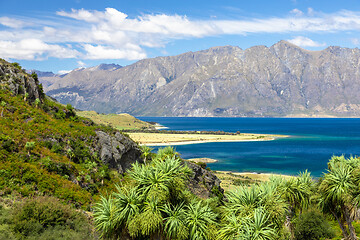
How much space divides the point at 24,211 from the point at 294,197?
2772 cm

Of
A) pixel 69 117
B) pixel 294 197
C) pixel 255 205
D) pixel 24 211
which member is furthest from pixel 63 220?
pixel 69 117

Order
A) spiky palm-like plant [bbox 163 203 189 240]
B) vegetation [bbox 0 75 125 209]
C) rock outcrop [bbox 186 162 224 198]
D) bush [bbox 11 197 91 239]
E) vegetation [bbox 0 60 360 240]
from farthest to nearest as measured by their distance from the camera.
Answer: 1. rock outcrop [bbox 186 162 224 198]
2. vegetation [bbox 0 75 125 209]
3. bush [bbox 11 197 91 239]
4. vegetation [bbox 0 60 360 240]
5. spiky palm-like plant [bbox 163 203 189 240]

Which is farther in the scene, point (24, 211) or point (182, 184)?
point (24, 211)

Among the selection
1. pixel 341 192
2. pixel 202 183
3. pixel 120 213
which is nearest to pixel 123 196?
pixel 120 213

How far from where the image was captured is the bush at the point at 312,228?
3928 cm

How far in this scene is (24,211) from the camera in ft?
78.6

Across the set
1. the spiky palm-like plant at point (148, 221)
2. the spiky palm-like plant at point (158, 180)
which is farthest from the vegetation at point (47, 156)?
the spiky palm-like plant at point (148, 221)

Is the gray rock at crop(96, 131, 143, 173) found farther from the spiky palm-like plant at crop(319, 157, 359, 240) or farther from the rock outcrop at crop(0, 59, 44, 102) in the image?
the spiky palm-like plant at crop(319, 157, 359, 240)

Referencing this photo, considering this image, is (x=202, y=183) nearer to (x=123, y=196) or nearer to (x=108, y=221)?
(x=108, y=221)

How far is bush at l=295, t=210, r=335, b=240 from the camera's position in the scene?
1547 inches

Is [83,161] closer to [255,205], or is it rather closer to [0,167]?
[0,167]

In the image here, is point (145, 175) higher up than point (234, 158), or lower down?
higher up

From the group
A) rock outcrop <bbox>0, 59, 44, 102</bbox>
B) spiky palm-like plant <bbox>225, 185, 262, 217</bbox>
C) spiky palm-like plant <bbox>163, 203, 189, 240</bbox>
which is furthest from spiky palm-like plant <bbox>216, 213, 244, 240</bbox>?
rock outcrop <bbox>0, 59, 44, 102</bbox>

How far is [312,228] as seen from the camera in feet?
129
